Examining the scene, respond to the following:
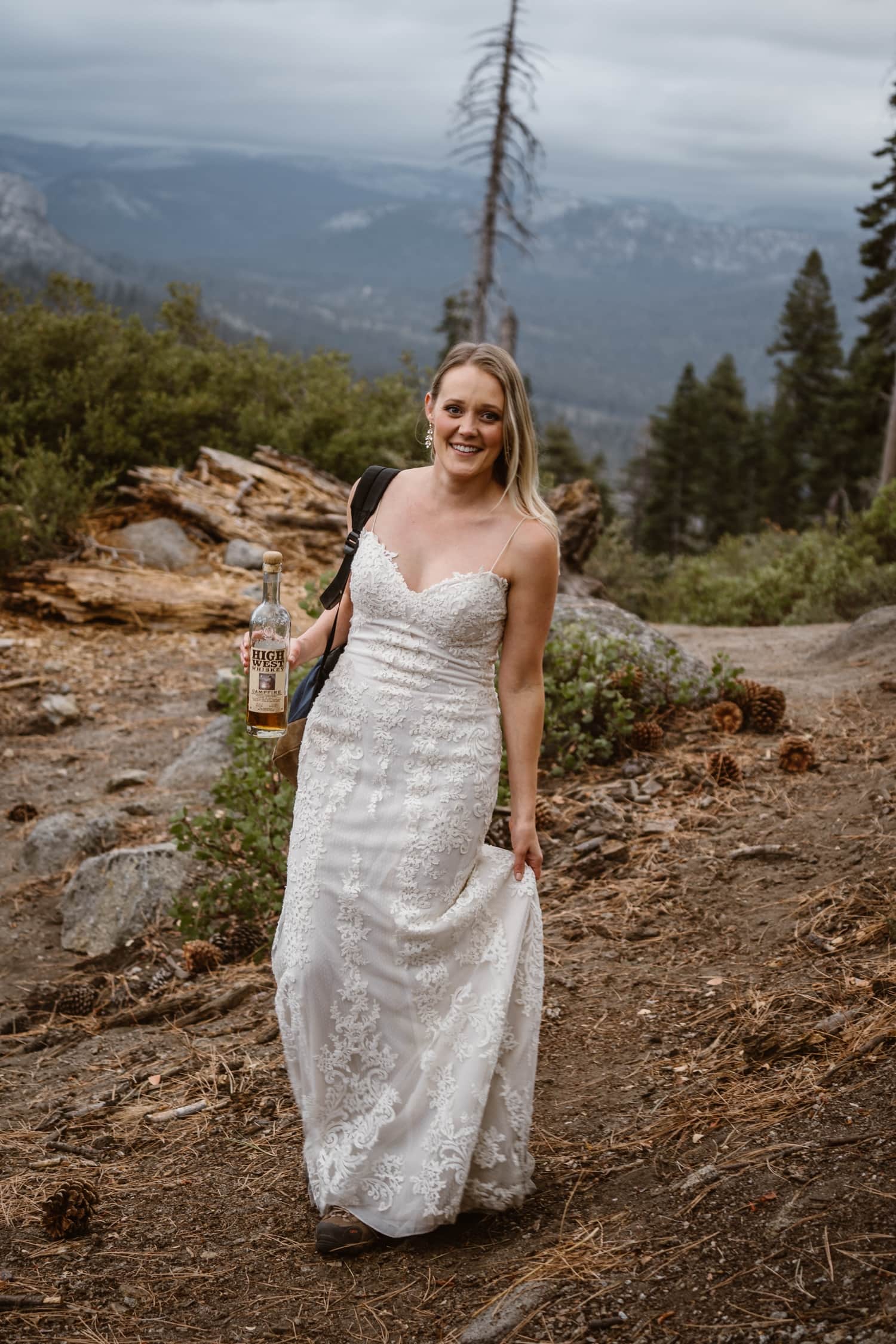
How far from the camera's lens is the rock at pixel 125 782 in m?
6.89

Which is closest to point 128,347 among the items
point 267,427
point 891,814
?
point 267,427

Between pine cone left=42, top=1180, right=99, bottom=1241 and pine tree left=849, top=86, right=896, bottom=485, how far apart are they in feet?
72.1

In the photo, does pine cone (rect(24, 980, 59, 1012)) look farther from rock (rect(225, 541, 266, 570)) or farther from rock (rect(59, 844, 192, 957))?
rock (rect(225, 541, 266, 570))

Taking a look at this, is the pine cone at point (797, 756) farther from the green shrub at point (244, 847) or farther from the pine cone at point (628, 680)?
the green shrub at point (244, 847)

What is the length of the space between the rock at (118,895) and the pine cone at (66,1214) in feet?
6.75

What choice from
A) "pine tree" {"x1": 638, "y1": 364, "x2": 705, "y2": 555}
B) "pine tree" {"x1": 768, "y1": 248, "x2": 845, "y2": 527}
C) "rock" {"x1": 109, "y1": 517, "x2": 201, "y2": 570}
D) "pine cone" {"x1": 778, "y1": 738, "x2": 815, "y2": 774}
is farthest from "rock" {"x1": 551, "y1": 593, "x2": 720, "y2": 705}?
"pine tree" {"x1": 638, "y1": 364, "x2": 705, "y2": 555}

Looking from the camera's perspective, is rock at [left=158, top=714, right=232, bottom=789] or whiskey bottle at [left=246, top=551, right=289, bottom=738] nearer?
whiskey bottle at [left=246, top=551, right=289, bottom=738]

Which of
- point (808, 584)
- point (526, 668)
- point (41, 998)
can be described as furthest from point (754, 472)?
point (526, 668)

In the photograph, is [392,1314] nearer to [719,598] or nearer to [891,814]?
[891,814]

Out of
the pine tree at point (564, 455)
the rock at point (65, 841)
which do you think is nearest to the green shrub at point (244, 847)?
the rock at point (65, 841)

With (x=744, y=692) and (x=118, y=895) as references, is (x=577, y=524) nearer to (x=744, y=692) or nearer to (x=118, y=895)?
(x=744, y=692)

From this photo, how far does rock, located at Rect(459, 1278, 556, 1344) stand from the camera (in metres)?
2.43

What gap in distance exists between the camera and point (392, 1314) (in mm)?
2613

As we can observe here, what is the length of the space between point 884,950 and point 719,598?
31.7ft
